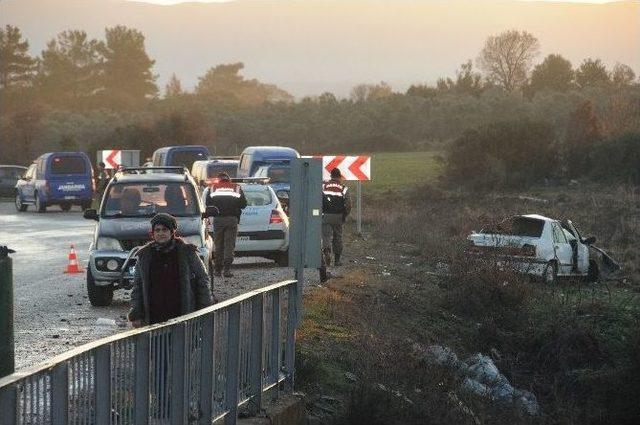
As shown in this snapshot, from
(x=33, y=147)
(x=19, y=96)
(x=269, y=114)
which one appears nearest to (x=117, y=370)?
(x=33, y=147)

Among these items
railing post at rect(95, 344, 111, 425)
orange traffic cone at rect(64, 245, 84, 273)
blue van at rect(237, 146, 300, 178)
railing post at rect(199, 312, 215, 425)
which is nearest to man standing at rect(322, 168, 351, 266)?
orange traffic cone at rect(64, 245, 84, 273)

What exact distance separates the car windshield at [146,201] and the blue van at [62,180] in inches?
1088

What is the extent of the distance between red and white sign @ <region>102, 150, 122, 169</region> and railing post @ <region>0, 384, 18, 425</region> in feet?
160

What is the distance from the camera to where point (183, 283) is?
10.2 metres

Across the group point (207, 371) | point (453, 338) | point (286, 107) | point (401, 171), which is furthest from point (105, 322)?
point (286, 107)

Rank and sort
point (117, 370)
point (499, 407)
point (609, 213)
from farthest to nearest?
point (609, 213)
point (499, 407)
point (117, 370)

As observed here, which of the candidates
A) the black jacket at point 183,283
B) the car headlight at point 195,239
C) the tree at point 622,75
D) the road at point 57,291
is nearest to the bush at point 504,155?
the road at point 57,291

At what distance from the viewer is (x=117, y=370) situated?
296 inches

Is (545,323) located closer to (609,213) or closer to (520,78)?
(609,213)

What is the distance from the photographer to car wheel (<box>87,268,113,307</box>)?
1894cm

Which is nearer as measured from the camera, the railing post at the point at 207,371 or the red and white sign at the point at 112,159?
the railing post at the point at 207,371

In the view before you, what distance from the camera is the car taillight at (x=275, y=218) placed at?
26312 millimetres

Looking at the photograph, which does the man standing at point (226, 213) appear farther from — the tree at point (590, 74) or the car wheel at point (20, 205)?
the tree at point (590, 74)

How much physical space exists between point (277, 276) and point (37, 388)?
17.9m
